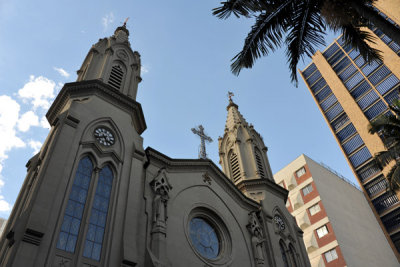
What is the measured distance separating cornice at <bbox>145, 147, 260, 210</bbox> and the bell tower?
2.00 m

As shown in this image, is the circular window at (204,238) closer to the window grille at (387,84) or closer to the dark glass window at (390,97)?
the dark glass window at (390,97)

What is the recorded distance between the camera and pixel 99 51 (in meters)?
22.2

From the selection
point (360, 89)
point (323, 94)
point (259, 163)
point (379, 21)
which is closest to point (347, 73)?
point (360, 89)

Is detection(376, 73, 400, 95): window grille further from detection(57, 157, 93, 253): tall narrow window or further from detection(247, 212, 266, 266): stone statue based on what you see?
detection(57, 157, 93, 253): tall narrow window

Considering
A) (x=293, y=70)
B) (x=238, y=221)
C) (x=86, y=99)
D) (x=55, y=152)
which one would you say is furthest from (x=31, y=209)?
(x=238, y=221)

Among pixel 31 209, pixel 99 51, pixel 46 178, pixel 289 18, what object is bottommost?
pixel 31 209

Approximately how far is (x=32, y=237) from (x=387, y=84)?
48721 mm

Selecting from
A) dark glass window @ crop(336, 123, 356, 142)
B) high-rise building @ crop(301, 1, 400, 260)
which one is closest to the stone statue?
high-rise building @ crop(301, 1, 400, 260)

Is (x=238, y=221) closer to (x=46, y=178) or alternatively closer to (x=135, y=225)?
(x=135, y=225)

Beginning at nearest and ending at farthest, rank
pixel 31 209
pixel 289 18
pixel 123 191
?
1. pixel 289 18
2. pixel 31 209
3. pixel 123 191

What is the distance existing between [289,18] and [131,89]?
41.3ft

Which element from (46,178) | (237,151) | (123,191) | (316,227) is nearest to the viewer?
(46,178)

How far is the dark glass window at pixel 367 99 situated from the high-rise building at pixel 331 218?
10943mm

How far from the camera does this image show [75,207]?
13.9 meters
